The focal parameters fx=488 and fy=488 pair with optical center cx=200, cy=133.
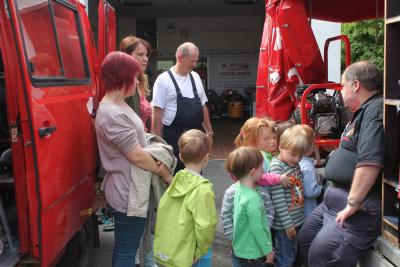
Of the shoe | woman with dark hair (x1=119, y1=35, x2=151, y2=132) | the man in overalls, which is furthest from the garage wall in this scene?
woman with dark hair (x1=119, y1=35, x2=151, y2=132)

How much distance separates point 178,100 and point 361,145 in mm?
2265

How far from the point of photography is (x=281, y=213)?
3.56 meters

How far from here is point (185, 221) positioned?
287 cm

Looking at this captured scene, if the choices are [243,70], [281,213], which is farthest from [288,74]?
[243,70]

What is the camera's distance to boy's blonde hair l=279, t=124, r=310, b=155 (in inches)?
139

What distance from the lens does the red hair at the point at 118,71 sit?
3.12 meters

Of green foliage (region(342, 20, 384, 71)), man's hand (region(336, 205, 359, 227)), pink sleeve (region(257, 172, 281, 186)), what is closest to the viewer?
man's hand (region(336, 205, 359, 227))

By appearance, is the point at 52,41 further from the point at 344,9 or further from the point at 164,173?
the point at 344,9

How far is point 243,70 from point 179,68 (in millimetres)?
15520

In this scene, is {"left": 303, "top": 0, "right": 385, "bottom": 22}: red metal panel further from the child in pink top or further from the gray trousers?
the gray trousers

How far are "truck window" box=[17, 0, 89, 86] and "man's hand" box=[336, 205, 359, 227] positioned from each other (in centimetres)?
199

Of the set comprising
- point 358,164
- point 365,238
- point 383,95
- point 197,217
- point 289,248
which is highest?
point 383,95

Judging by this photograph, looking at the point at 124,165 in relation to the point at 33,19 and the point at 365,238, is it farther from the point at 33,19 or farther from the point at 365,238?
the point at 365,238

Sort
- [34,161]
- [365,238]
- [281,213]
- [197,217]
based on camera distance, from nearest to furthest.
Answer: [34,161] < [197,217] < [365,238] < [281,213]
